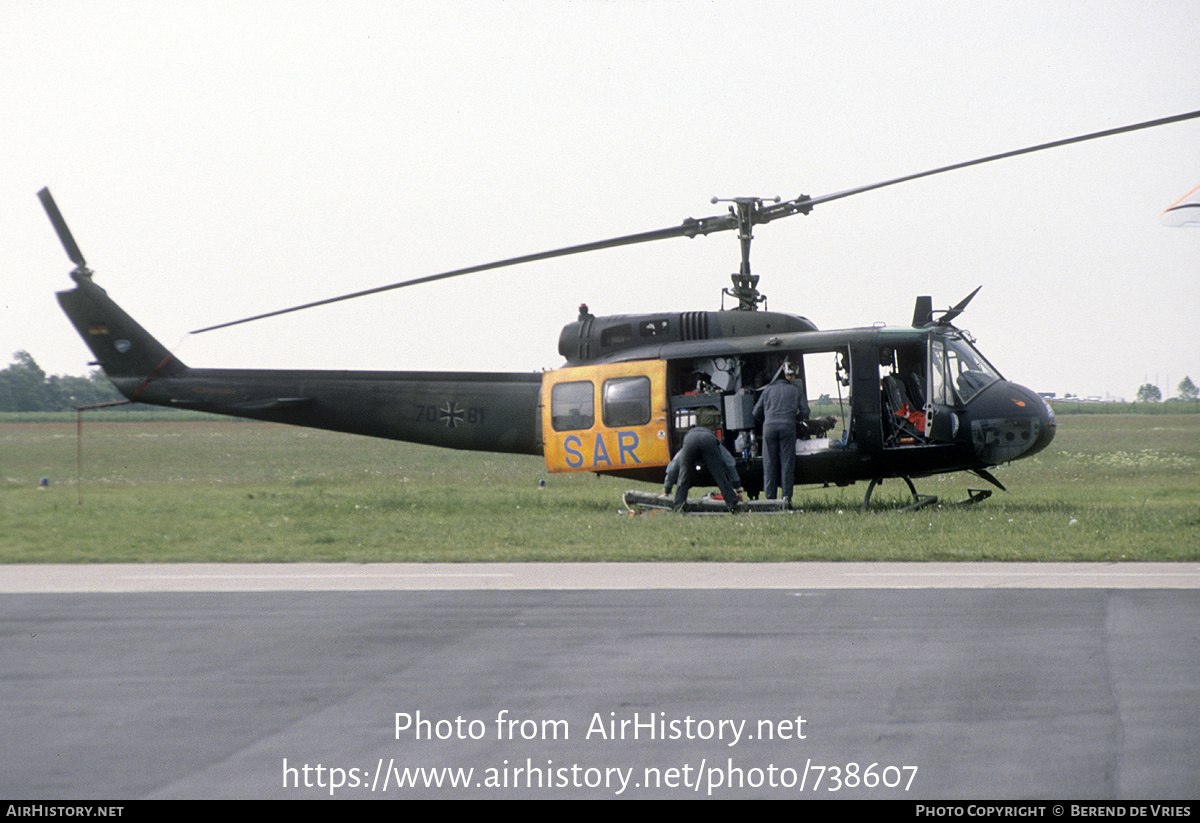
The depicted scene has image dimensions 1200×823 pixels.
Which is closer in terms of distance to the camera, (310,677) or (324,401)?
(310,677)

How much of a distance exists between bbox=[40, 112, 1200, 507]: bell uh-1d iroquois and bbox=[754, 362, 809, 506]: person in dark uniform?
0.49 meters

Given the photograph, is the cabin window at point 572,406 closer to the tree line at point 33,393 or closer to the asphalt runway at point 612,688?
the asphalt runway at point 612,688

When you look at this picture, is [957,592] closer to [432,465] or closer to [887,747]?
[887,747]

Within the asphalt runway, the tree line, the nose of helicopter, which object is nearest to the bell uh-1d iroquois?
the nose of helicopter

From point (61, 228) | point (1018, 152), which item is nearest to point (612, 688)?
point (1018, 152)

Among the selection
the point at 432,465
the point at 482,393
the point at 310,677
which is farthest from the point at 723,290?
the point at 432,465

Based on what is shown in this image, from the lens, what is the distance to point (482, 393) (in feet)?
64.4

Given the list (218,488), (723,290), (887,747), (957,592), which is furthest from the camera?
(218,488)

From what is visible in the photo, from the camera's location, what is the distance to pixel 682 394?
724 inches

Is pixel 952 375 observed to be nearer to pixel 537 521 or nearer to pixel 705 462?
pixel 705 462

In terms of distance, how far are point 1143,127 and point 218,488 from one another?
19.8 m

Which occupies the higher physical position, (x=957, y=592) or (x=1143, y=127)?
(x=1143, y=127)

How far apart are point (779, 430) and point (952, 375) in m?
2.53

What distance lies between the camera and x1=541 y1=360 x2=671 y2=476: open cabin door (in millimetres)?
18062
